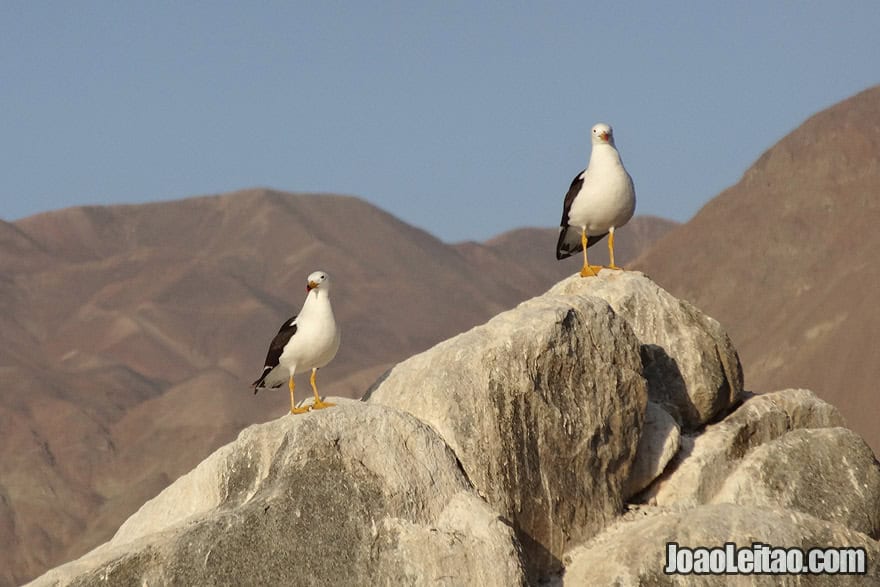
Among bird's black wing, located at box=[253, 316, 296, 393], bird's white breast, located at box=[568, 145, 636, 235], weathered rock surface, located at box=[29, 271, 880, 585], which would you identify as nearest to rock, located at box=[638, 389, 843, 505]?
weathered rock surface, located at box=[29, 271, 880, 585]

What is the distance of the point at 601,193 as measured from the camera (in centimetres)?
2062

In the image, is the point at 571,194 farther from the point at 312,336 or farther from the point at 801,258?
the point at 801,258

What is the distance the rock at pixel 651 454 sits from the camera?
1958cm

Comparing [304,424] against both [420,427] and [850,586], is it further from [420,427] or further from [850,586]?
[850,586]

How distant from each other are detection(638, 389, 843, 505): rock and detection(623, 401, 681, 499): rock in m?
0.21

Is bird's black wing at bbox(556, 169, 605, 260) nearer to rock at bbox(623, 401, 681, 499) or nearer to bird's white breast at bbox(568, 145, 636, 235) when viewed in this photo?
bird's white breast at bbox(568, 145, 636, 235)

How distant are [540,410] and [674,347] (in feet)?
11.8

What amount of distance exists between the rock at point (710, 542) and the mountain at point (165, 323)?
6766cm

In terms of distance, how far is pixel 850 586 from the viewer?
1703cm

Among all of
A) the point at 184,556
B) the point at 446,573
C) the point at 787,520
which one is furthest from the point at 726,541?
the point at 184,556

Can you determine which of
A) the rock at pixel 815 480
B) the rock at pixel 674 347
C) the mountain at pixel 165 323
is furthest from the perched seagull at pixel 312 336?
the mountain at pixel 165 323

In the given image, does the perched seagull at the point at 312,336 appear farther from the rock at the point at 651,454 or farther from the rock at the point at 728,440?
the rock at the point at 728,440

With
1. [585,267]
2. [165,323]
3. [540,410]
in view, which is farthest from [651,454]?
[165,323]

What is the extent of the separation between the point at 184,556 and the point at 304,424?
6.59ft
